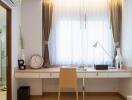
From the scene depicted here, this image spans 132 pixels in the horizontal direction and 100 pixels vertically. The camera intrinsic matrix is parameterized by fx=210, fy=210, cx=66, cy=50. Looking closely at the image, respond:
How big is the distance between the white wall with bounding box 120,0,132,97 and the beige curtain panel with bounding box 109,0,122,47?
159 mm

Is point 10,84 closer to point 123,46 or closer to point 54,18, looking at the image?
point 54,18

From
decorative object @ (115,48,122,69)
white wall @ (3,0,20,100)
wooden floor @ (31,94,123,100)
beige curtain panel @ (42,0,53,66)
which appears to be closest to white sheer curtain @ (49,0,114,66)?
beige curtain panel @ (42,0,53,66)

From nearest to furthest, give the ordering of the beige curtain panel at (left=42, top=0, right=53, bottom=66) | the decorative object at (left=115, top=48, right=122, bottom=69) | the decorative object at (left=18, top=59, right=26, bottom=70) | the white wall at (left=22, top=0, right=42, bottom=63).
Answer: the decorative object at (left=18, top=59, right=26, bottom=70), the decorative object at (left=115, top=48, right=122, bottom=69), the white wall at (left=22, top=0, right=42, bottom=63), the beige curtain panel at (left=42, top=0, right=53, bottom=66)

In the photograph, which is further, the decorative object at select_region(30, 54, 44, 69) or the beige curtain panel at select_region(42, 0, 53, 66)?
the beige curtain panel at select_region(42, 0, 53, 66)

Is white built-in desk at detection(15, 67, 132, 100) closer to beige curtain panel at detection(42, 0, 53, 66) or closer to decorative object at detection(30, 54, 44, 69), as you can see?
decorative object at detection(30, 54, 44, 69)

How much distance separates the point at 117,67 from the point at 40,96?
2.14 metres

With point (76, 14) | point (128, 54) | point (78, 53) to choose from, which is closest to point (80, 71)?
point (78, 53)

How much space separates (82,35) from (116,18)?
103 centimetres

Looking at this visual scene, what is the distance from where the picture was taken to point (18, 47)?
521 cm

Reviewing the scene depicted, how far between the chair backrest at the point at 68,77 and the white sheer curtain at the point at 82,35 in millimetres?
976

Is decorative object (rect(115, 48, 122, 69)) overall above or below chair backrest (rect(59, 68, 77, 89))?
above

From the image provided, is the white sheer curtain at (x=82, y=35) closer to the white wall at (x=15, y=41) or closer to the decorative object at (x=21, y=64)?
the decorative object at (x=21, y=64)

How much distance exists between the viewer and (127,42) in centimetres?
524

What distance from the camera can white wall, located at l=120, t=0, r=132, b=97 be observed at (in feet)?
16.5
